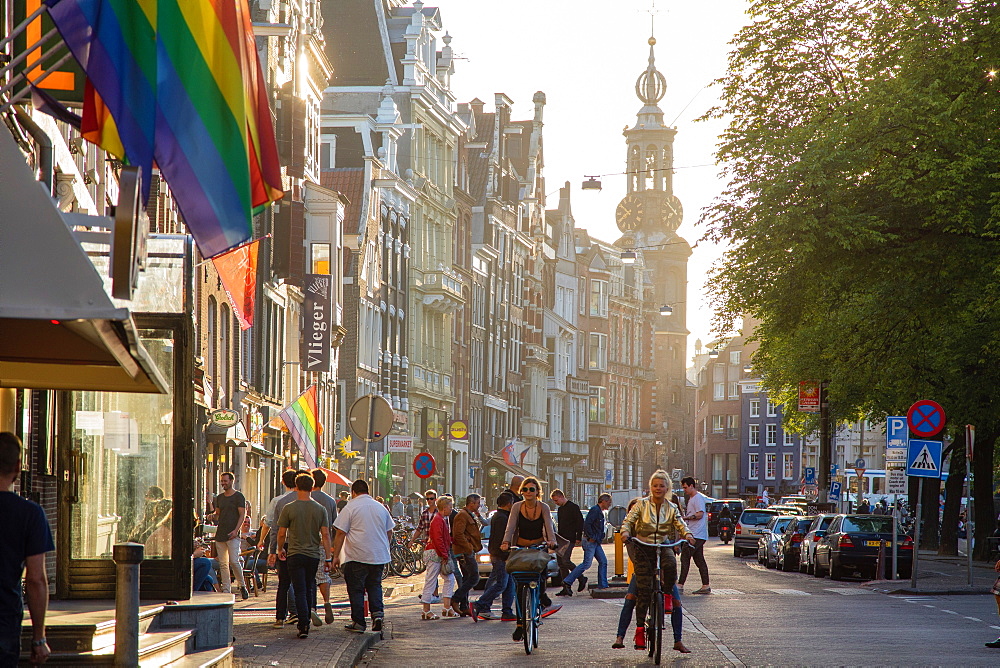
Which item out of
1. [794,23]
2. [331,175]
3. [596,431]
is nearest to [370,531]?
[794,23]

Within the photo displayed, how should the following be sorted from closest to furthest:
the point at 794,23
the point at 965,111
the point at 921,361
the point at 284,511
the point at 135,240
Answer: the point at 135,240
the point at 284,511
the point at 965,111
the point at 794,23
the point at 921,361

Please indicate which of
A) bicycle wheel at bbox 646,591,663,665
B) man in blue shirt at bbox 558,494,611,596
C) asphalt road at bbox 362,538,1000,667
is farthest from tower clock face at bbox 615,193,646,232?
bicycle wheel at bbox 646,591,663,665

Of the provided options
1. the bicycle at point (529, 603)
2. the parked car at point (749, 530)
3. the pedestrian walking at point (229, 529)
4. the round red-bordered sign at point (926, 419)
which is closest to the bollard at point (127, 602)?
the bicycle at point (529, 603)

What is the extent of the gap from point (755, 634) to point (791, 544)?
2143cm

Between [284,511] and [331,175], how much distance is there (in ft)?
135

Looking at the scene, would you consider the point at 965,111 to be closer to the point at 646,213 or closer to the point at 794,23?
the point at 794,23

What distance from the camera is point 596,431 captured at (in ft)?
385

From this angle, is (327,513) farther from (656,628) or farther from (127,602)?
(127,602)

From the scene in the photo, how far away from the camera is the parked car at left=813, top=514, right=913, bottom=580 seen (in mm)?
33750

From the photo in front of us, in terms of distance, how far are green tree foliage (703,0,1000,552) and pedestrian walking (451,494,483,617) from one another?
34.4 feet

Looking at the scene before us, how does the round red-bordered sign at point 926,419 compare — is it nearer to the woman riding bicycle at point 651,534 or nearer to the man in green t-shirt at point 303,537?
the woman riding bicycle at point 651,534

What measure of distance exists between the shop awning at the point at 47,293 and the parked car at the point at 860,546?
2590 cm

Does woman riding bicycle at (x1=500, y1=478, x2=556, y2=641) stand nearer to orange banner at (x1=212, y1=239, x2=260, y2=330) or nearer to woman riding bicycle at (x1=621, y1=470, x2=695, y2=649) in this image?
woman riding bicycle at (x1=621, y1=470, x2=695, y2=649)

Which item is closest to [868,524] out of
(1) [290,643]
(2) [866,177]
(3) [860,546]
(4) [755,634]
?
(3) [860,546]
